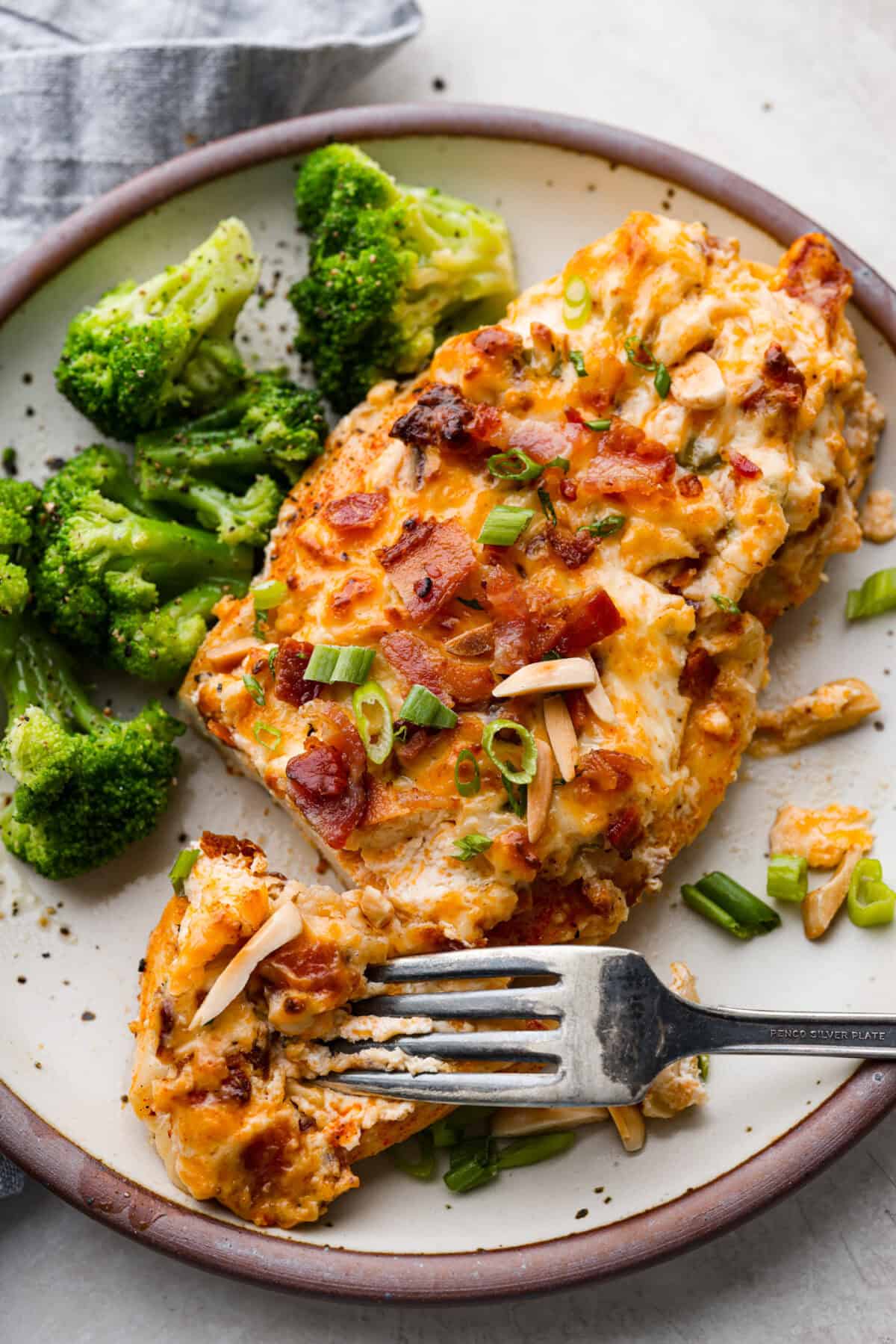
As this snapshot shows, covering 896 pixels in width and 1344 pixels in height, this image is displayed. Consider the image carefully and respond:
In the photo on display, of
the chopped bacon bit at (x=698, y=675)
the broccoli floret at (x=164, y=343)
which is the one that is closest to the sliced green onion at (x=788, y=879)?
the chopped bacon bit at (x=698, y=675)

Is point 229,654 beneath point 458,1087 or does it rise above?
above

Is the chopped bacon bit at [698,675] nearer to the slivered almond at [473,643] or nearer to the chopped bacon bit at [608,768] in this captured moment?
the chopped bacon bit at [608,768]

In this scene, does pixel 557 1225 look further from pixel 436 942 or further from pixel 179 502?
pixel 179 502

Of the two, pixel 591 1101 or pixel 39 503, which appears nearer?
pixel 591 1101

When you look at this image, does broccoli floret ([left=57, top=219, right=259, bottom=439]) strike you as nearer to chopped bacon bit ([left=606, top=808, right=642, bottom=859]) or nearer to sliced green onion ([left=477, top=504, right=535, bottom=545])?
sliced green onion ([left=477, top=504, right=535, bottom=545])

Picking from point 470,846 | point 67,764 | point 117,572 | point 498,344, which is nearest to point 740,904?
point 470,846

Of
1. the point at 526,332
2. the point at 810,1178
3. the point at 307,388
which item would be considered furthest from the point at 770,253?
the point at 810,1178

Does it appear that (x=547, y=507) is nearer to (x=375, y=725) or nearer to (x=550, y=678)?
(x=550, y=678)
